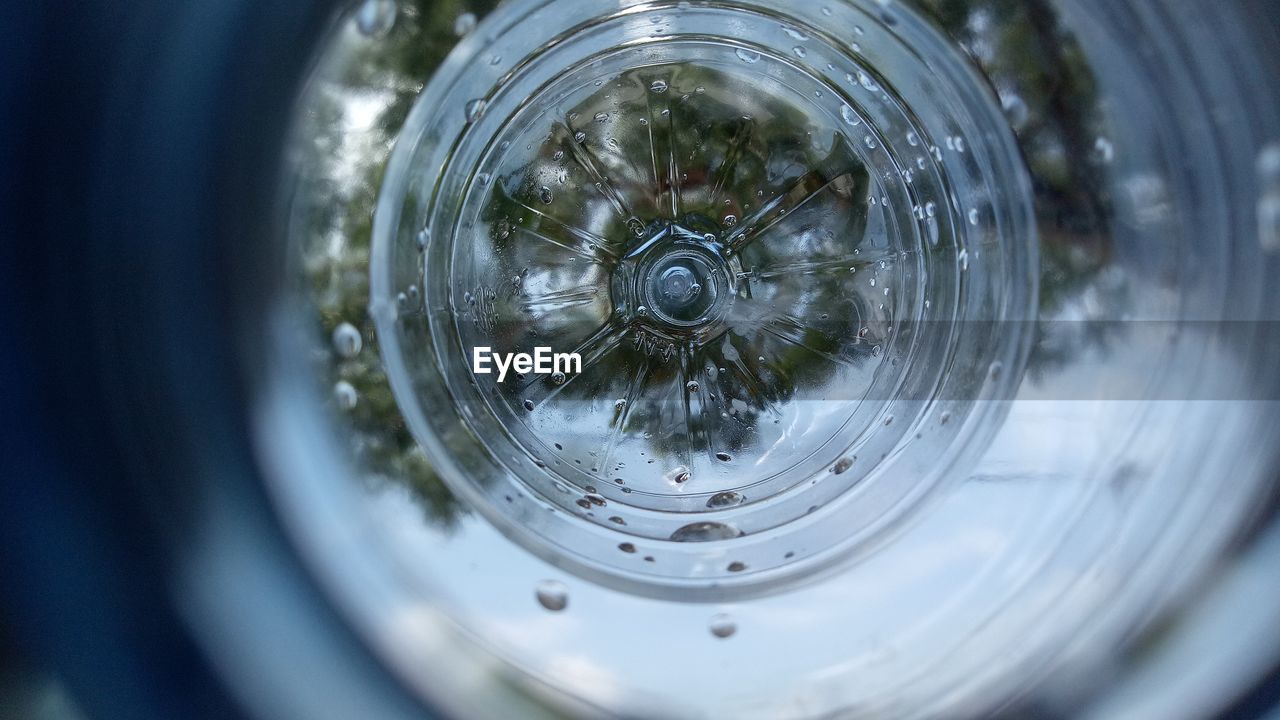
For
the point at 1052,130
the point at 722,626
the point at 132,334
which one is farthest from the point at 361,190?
the point at 1052,130

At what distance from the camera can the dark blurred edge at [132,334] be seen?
48 centimetres

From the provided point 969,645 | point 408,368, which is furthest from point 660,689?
point 408,368

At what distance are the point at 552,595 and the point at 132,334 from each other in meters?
0.40

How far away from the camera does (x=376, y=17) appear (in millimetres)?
628

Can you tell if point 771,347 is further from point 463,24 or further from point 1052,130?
point 463,24

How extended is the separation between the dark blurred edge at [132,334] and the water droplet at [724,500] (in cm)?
47

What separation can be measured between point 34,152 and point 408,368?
0.37 meters

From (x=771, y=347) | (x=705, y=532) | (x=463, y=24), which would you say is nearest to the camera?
(x=463, y=24)

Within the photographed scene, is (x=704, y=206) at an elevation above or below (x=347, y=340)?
above

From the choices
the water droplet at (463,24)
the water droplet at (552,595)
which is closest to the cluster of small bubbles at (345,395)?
the water droplet at (552,595)

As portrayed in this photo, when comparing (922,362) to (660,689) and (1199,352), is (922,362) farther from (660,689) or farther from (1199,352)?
(660,689)

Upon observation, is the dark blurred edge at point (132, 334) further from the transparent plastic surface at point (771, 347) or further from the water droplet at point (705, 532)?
the water droplet at point (705, 532)

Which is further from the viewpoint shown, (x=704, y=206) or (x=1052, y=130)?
(x=704, y=206)

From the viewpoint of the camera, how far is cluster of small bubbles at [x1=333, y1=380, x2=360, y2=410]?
2.13 feet
